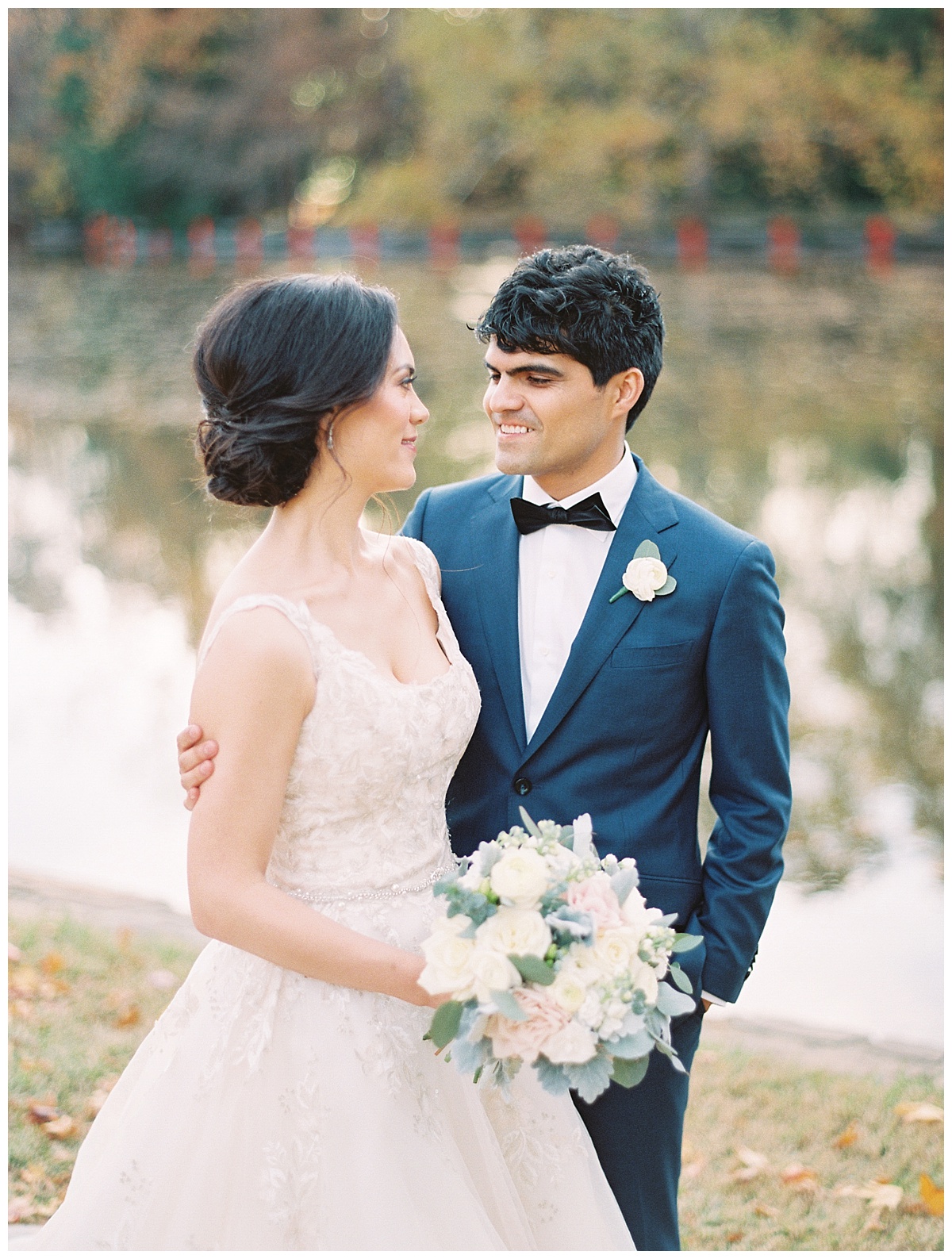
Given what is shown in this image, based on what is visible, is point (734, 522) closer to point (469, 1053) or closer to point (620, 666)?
point (620, 666)

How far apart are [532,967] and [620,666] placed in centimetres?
76

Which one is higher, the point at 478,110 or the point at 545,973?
the point at 478,110

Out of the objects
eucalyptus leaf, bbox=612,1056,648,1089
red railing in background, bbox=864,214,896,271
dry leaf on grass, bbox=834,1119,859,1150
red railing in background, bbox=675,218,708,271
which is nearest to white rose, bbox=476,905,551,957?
eucalyptus leaf, bbox=612,1056,648,1089

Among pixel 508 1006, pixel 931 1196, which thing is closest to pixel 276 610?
pixel 508 1006

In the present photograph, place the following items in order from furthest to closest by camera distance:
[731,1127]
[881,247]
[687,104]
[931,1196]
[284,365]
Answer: [687,104] → [881,247] → [731,1127] → [931,1196] → [284,365]

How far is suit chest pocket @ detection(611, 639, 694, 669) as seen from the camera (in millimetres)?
2506

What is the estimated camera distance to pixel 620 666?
2502 mm

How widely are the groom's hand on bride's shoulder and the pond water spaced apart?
1.42 metres

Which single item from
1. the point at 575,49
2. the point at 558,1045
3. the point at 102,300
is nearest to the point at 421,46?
the point at 575,49

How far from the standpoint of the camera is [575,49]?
2638cm

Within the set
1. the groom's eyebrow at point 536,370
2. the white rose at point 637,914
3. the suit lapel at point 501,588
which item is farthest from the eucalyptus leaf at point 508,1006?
the groom's eyebrow at point 536,370

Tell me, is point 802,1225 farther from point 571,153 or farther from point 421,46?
point 421,46

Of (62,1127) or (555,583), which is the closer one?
(555,583)

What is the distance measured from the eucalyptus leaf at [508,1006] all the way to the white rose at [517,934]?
0.06 meters
